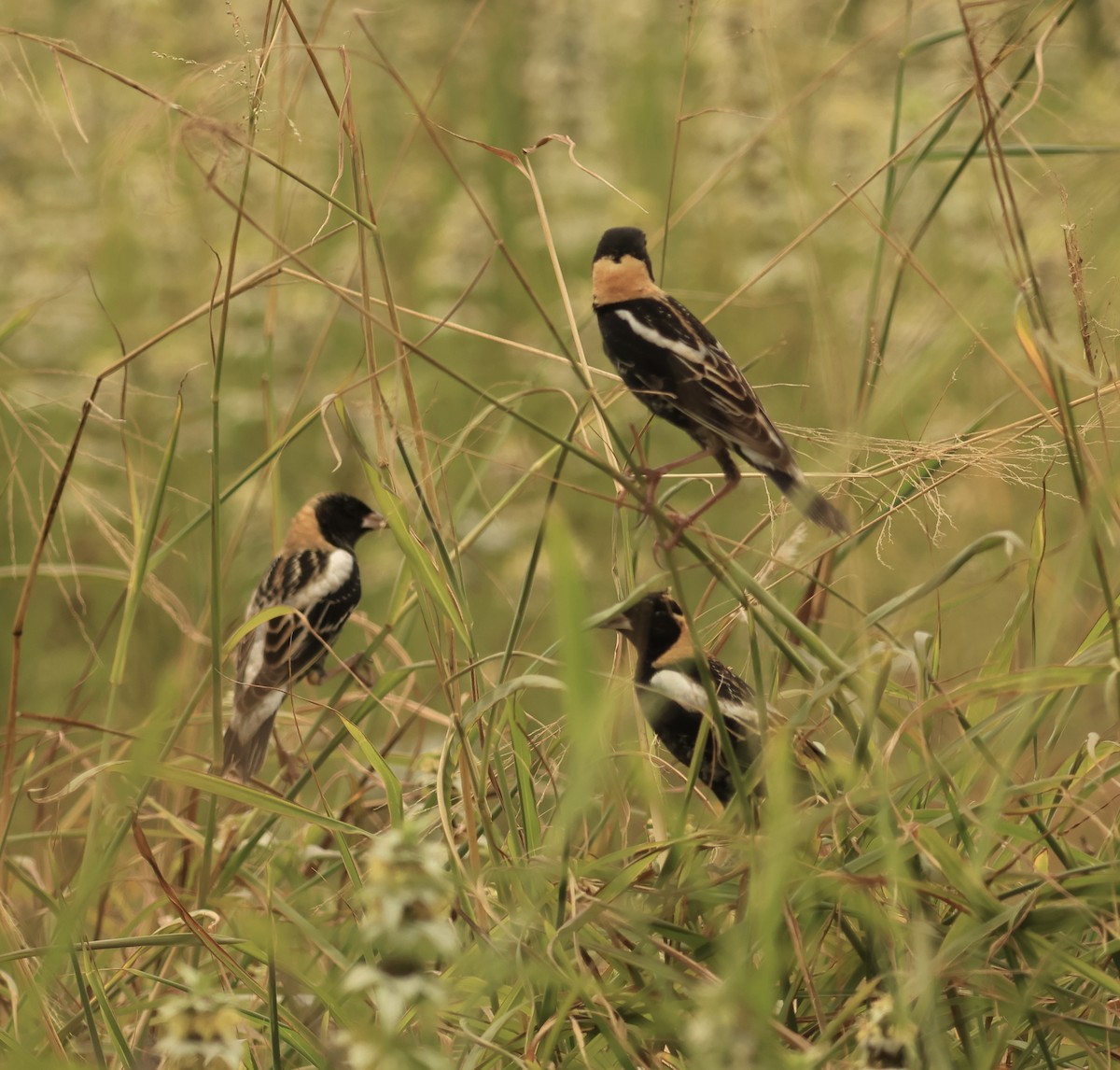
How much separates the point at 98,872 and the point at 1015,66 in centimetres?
503

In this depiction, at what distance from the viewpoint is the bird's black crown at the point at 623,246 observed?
96.0 inches

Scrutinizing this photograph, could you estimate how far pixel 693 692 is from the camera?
1.94 meters

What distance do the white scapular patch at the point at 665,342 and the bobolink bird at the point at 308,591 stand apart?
103 centimetres

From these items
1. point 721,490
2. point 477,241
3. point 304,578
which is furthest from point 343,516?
point 477,241

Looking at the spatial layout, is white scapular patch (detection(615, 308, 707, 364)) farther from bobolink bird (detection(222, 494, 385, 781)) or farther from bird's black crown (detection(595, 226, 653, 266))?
bobolink bird (detection(222, 494, 385, 781))

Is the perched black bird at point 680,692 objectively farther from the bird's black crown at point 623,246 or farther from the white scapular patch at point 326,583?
the white scapular patch at point 326,583

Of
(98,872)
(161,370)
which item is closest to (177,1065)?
(98,872)

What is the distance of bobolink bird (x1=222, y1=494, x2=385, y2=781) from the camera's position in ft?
10.6

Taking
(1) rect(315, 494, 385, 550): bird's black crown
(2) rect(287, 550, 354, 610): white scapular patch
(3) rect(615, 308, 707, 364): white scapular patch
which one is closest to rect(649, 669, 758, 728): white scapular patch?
(3) rect(615, 308, 707, 364): white scapular patch

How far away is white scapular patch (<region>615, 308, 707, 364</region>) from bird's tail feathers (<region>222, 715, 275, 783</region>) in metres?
1.06

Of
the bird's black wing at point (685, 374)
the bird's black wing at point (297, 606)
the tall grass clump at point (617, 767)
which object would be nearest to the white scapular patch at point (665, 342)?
the bird's black wing at point (685, 374)

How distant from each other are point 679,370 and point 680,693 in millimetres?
539

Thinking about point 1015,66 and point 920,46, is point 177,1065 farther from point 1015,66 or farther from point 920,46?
point 1015,66

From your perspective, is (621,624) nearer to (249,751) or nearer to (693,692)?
(693,692)
